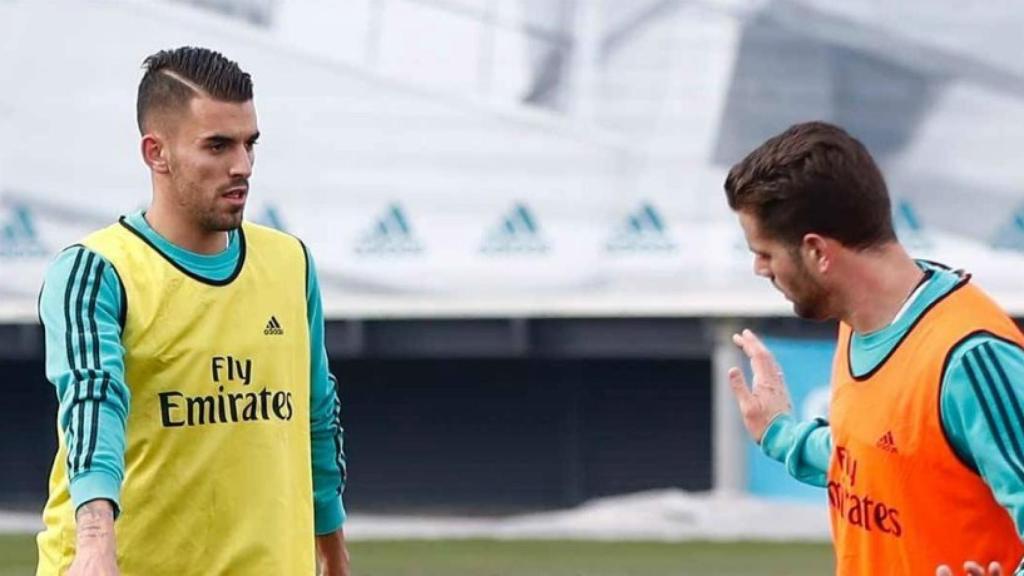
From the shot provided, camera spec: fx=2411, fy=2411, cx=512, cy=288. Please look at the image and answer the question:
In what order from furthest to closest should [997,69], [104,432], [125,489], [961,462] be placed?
[997,69] → [125,489] → [104,432] → [961,462]

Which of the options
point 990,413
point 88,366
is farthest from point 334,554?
point 990,413

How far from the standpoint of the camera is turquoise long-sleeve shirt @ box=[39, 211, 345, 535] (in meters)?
4.75

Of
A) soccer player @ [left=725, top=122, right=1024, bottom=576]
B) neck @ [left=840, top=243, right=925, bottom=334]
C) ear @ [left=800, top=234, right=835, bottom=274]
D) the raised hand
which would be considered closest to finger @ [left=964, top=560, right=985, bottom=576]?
soccer player @ [left=725, top=122, right=1024, bottom=576]

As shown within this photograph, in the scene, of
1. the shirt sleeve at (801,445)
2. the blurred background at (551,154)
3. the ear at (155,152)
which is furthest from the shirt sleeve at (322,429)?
the blurred background at (551,154)

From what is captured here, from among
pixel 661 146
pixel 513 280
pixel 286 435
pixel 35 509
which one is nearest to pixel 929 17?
pixel 661 146

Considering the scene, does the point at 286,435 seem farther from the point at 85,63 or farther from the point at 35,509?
the point at 35,509

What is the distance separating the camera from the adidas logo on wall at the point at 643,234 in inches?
929

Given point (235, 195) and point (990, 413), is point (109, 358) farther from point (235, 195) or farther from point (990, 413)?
point (990, 413)

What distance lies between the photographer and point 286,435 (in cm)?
525

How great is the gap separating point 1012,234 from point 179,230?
18969 millimetres

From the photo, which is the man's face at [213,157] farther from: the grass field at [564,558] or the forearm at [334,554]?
the grass field at [564,558]

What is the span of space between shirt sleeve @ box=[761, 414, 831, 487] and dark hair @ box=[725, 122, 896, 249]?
0.63 meters

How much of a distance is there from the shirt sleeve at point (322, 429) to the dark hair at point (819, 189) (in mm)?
1334

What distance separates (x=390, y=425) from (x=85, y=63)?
5.24m
